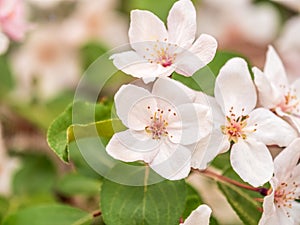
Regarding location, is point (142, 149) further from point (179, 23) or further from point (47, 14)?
point (47, 14)

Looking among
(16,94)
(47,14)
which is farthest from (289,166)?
(47,14)

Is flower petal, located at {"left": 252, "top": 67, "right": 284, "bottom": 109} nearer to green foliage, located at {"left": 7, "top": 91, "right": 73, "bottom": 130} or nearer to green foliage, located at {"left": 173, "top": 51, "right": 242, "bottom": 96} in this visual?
green foliage, located at {"left": 173, "top": 51, "right": 242, "bottom": 96}

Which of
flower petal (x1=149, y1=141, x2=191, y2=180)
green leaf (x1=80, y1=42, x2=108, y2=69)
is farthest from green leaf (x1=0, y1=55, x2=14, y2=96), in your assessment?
flower petal (x1=149, y1=141, x2=191, y2=180)

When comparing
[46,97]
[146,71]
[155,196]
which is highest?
[146,71]

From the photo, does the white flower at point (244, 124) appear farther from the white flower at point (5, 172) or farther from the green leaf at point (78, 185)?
the white flower at point (5, 172)

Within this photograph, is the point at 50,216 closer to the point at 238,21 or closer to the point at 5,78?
the point at 5,78
